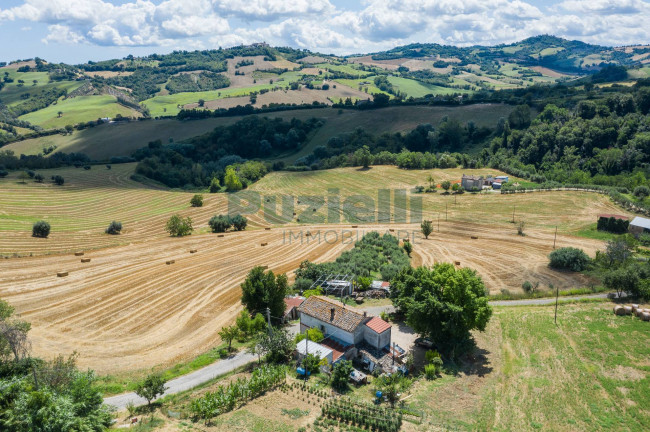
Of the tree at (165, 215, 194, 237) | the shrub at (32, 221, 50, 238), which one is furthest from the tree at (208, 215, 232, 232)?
the shrub at (32, 221, 50, 238)

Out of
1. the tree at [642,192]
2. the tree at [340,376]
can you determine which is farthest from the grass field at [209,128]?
the tree at [340,376]

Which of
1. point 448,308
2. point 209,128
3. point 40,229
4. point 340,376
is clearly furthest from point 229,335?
point 209,128

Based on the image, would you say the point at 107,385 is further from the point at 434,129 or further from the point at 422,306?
the point at 434,129

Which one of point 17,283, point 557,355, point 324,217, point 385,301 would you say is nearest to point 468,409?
point 557,355

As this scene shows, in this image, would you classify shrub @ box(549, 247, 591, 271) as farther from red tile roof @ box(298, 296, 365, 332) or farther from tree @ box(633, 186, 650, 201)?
tree @ box(633, 186, 650, 201)

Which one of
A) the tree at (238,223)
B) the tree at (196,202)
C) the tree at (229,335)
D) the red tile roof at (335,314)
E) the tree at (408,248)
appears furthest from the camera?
the tree at (196,202)

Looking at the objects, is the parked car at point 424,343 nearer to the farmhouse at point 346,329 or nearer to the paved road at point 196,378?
the farmhouse at point 346,329
